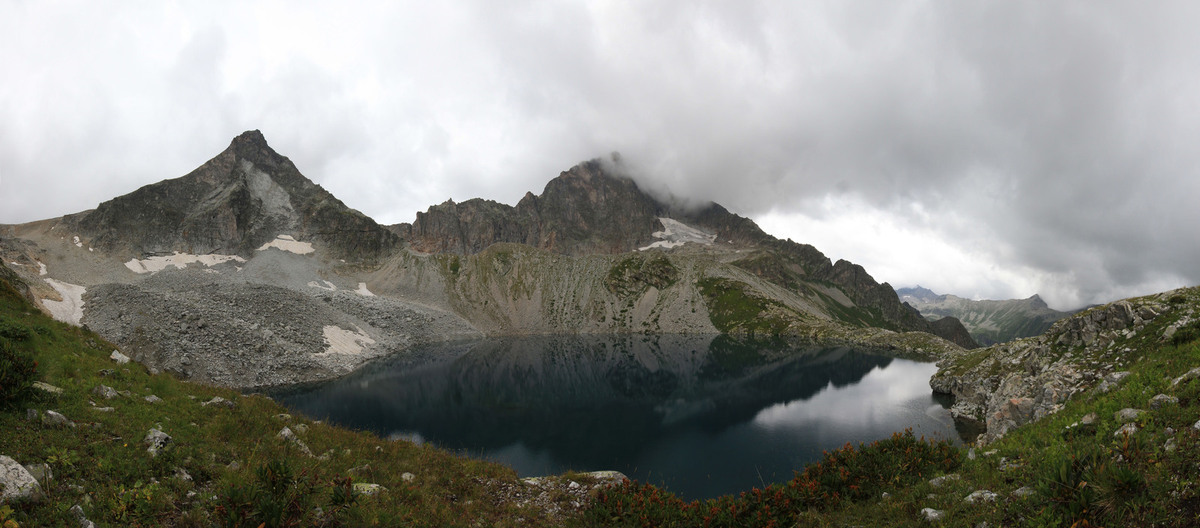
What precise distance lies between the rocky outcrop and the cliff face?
195m

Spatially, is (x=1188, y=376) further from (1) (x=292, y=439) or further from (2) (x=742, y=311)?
(2) (x=742, y=311)

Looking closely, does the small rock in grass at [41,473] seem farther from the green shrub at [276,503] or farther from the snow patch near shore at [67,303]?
the snow patch near shore at [67,303]

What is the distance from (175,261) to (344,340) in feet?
321

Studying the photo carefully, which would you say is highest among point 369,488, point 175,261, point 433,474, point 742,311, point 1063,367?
point 175,261

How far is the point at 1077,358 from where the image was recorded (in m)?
29.5

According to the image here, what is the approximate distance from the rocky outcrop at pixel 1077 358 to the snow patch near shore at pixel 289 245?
201 metres

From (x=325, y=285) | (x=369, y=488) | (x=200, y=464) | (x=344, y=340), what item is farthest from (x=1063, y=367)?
(x=325, y=285)

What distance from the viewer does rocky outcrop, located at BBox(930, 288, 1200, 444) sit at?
22972 millimetres

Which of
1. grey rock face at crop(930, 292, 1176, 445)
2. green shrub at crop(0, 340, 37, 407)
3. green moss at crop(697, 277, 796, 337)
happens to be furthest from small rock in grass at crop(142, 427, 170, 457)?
Answer: green moss at crop(697, 277, 796, 337)

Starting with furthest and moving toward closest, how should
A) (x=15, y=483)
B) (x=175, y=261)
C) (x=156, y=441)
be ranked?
(x=175, y=261)
(x=156, y=441)
(x=15, y=483)

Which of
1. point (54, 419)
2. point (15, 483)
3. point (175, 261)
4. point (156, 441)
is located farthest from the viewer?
point (175, 261)

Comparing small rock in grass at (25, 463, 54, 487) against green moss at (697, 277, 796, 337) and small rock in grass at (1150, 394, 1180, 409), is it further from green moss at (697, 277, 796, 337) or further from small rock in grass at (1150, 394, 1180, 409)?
green moss at (697, 277, 796, 337)

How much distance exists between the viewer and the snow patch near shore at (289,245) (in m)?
167

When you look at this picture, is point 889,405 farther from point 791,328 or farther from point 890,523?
point 791,328
